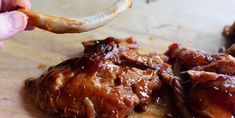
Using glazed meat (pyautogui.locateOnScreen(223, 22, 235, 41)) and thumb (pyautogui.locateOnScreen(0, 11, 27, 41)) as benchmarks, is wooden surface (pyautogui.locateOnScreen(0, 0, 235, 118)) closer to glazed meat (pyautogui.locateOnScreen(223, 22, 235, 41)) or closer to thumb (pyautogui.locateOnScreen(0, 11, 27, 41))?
glazed meat (pyautogui.locateOnScreen(223, 22, 235, 41))

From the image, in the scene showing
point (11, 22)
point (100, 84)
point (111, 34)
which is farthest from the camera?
point (111, 34)

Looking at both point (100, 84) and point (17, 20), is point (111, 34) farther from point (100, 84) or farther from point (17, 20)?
point (17, 20)

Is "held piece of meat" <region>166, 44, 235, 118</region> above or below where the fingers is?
below

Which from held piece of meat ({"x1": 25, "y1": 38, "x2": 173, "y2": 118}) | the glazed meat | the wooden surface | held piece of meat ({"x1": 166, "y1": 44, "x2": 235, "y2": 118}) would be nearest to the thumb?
held piece of meat ({"x1": 25, "y1": 38, "x2": 173, "y2": 118})

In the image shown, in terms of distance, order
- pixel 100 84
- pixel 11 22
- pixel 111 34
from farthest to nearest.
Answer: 1. pixel 111 34
2. pixel 100 84
3. pixel 11 22

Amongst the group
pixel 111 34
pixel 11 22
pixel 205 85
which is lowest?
pixel 205 85

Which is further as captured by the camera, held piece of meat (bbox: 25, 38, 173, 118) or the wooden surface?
the wooden surface

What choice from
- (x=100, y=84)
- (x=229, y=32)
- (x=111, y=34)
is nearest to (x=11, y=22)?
(x=100, y=84)
